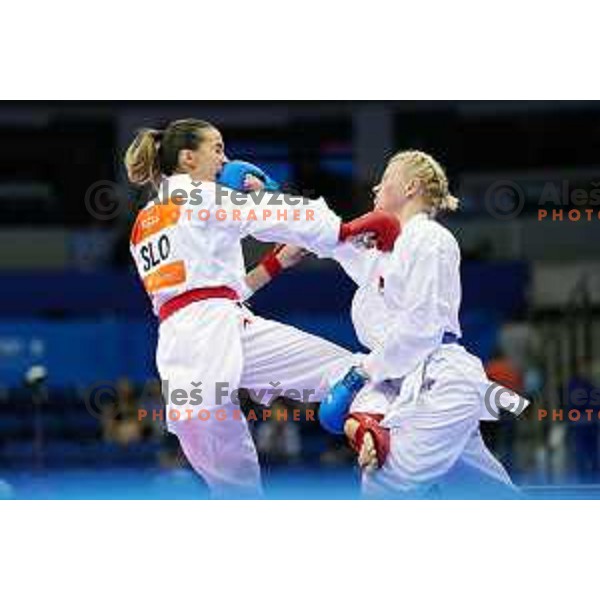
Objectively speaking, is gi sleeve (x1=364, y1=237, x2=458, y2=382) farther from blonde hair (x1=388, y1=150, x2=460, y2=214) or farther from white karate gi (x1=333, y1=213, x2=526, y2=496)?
blonde hair (x1=388, y1=150, x2=460, y2=214)

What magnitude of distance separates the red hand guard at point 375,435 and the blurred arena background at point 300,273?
260 centimetres

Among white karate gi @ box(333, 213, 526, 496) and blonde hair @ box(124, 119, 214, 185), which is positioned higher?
blonde hair @ box(124, 119, 214, 185)

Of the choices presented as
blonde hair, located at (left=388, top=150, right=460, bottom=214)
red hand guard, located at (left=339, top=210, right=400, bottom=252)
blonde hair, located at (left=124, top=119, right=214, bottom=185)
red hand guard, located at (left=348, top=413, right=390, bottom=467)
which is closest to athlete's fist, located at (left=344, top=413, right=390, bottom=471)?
red hand guard, located at (left=348, top=413, right=390, bottom=467)

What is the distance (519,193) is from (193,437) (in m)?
4.28

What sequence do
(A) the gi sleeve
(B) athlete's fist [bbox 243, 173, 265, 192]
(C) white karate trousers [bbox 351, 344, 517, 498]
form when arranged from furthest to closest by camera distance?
1. (B) athlete's fist [bbox 243, 173, 265, 192]
2. (C) white karate trousers [bbox 351, 344, 517, 498]
3. (A) the gi sleeve

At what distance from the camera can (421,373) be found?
800cm

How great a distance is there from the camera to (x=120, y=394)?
12305mm

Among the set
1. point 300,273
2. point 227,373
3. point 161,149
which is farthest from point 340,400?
point 300,273

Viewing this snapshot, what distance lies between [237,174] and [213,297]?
57cm

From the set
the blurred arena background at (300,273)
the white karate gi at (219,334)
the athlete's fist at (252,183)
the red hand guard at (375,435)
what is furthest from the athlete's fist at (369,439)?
the blurred arena background at (300,273)

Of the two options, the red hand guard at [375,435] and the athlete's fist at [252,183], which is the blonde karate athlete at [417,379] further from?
the athlete's fist at [252,183]

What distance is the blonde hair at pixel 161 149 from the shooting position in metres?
8.22

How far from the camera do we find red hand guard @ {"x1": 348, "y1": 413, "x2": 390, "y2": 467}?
26.0ft

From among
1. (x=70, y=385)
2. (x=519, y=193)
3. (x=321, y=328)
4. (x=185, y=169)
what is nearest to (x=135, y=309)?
(x=70, y=385)
